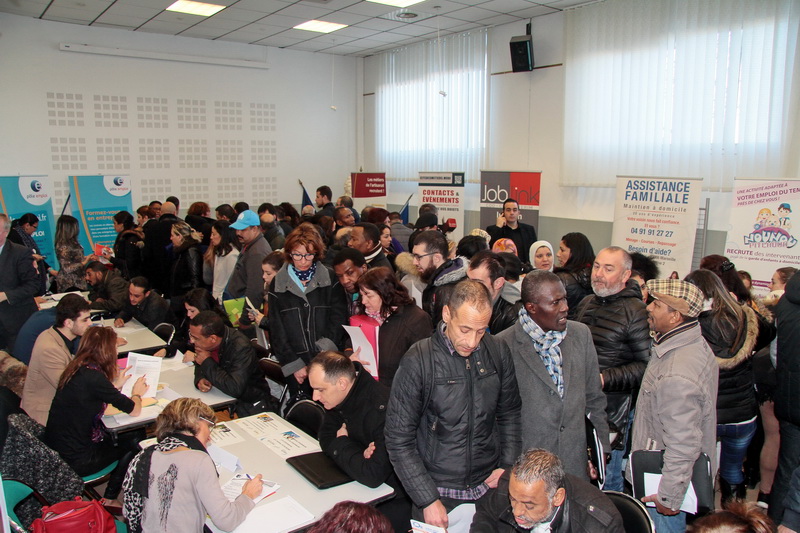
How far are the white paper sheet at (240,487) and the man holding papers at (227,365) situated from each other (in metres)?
1.13

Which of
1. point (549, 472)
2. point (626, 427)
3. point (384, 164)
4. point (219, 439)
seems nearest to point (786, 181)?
point (626, 427)

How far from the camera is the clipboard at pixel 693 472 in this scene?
2.39 metres

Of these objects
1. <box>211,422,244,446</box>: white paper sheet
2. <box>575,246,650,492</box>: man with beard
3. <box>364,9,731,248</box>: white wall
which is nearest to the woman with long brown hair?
<box>211,422,244,446</box>: white paper sheet

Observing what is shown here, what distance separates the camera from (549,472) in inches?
76.9

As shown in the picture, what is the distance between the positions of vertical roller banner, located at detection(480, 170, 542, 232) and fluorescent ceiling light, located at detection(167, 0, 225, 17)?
4.50 metres

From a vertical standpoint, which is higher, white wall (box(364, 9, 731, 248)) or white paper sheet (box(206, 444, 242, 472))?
white wall (box(364, 9, 731, 248))

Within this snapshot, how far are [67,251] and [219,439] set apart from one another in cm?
487

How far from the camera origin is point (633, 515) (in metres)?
2.12

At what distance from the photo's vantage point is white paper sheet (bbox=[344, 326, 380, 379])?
326 cm

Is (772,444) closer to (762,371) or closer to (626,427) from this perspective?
(762,371)

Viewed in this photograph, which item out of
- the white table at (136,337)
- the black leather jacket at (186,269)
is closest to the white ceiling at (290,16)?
the black leather jacket at (186,269)

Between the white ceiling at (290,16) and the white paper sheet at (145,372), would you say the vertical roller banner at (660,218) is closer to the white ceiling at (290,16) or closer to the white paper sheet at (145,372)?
the white ceiling at (290,16)

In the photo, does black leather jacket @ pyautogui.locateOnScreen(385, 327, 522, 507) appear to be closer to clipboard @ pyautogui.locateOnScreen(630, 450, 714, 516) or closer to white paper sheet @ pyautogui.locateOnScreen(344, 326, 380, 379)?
clipboard @ pyautogui.locateOnScreen(630, 450, 714, 516)

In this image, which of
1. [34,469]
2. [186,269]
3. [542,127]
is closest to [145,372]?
[34,469]
